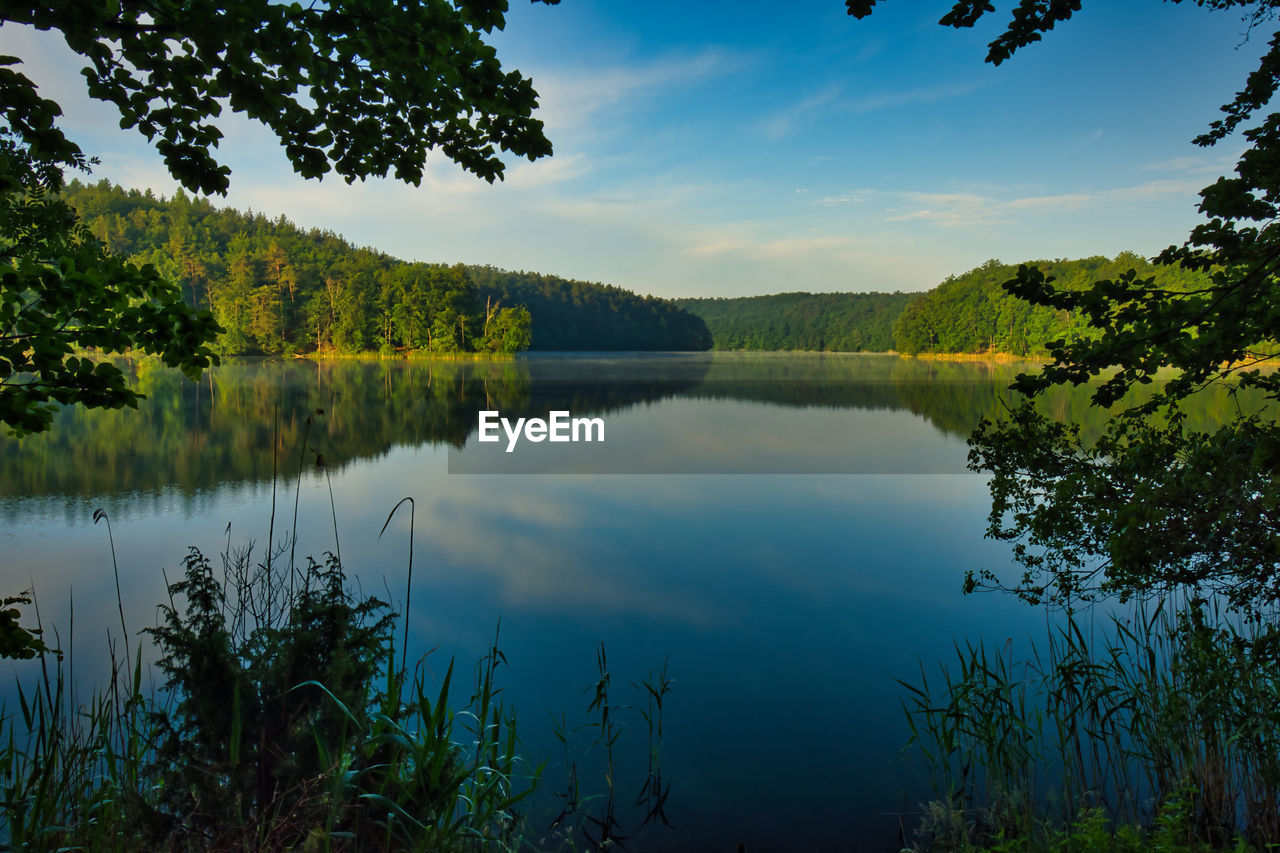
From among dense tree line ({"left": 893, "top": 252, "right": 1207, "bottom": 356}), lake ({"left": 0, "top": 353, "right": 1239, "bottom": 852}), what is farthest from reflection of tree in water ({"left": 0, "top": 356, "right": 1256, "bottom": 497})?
dense tree line ({"left": 893, "top": 252, "right": 1207, "bottom": 356})

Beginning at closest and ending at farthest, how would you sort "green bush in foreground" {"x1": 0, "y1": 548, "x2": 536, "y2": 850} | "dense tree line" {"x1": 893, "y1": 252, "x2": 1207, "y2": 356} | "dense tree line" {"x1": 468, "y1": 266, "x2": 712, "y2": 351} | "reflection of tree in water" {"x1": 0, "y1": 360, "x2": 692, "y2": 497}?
1. "green bush in foreground" {"x1": 0, "y1": 548, "x2": 536, "y2": 850}
2. "reflection of tree in water" {"x1": 0, "y1": 360, "x2": 692, "y2": 497}
3. "dense tree line" {"x1": 893, "y1": 252, "x2": 1207, "y2": 356}
4. "dense tree line" {"x1": 468, "y1": 266, "x2": 712, "y2": 351}

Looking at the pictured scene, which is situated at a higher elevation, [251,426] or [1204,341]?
[1204,341]

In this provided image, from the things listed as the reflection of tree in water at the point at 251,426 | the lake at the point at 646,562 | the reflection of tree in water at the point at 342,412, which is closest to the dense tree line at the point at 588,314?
the reflection of tree in water at the point at 342,412

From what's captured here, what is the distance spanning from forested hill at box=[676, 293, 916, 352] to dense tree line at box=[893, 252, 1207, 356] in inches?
1287

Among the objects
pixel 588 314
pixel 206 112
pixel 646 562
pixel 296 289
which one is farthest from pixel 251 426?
pixel 588 314

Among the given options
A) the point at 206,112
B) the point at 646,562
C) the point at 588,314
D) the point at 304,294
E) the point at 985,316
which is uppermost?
the point at 588,314

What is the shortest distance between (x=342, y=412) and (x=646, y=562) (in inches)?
802

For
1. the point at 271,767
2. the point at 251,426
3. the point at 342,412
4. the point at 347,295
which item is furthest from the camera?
the point at 347,295

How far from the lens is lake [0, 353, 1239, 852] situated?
4.60 m

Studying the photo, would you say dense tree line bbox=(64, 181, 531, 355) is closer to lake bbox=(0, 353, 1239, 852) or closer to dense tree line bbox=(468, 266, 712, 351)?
dense tree line bbox=(468, 266, 712, 351)

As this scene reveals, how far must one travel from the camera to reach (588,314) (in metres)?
119

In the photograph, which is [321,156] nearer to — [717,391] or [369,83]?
[369,83]

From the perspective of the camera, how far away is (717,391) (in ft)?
124

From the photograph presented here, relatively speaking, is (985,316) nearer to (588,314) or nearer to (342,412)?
(588,314)
